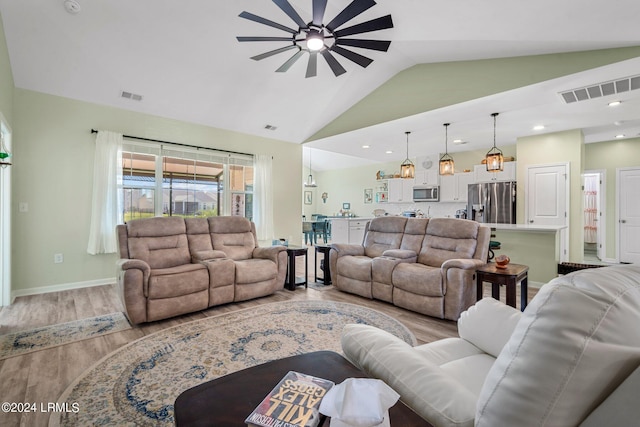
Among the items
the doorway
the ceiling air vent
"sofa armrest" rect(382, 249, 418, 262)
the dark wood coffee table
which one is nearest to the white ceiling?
the ceiling air vent

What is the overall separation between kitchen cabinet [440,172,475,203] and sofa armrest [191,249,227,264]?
18.9 ft

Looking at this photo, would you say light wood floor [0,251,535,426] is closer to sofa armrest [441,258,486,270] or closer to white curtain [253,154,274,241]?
sofa armrest [441,258,486,270]

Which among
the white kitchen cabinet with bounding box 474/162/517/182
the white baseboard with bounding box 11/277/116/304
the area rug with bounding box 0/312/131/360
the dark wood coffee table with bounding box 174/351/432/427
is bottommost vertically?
the area rug with bounding box 0/312/131/360

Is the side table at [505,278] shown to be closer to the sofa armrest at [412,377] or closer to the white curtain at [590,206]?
the sofa armrest at [412,377]

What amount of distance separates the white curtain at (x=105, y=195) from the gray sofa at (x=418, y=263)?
322 centimetres

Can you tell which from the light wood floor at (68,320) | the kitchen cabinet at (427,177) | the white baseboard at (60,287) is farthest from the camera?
the kitchen cabinet at (427,177)

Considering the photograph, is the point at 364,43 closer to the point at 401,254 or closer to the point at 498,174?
the point at 401,254

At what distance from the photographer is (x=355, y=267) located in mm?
3912

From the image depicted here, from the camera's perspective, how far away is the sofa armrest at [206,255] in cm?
362

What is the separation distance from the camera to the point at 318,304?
11.6 ft

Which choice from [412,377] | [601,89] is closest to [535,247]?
[601,89]

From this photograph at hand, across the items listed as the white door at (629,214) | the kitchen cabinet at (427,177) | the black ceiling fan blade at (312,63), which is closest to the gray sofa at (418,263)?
the black ceiling fan blade at (312,63)

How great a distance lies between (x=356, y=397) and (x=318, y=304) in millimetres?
2838

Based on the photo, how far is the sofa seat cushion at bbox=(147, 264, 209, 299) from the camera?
2.95 meters
